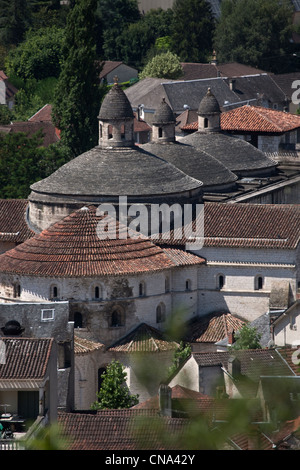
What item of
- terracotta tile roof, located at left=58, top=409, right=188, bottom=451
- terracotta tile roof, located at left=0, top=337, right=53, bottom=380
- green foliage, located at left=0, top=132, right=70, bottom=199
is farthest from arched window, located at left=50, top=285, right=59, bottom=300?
green foliage, located at left=0, top=132, right=70, bottom=199

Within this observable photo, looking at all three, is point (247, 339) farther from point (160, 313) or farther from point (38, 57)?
point (38, 57)

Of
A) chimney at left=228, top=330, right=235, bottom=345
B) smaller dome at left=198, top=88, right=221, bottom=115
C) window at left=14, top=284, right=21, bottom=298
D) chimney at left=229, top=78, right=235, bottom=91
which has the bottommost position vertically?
chimney at left=228, top=330, right=235, bottom=345

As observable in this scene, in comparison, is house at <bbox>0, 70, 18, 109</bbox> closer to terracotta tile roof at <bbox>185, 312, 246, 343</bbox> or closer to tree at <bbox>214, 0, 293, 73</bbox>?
tree at <bbox>214, 0, 293, 73</bbox>

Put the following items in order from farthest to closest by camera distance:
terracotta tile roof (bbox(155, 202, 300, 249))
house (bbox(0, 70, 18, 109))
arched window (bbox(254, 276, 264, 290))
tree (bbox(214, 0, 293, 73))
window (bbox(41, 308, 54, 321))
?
1. tree (bbox(214, 0, 293, 73))
2. house (bbox(0, 70, 18, 109))
3. arched window (bbox(254, 276, 264, 290))
4. terracotta tile roof (bbox(155, 202, 300, 249))
5. window (bbox(41, 308, 54, 321))

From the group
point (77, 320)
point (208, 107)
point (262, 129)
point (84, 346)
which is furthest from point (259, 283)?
point (262, 129)

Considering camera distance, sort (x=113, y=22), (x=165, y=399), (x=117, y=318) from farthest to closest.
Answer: (x=113, y=22), (x=117, y=318), (x=165, y=399)

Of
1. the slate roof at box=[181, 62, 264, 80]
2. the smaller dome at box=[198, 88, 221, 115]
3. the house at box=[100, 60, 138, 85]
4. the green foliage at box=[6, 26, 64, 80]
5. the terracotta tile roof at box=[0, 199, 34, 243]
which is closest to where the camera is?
the terracotta tile roof at box=[0, 199, 34, 243]
